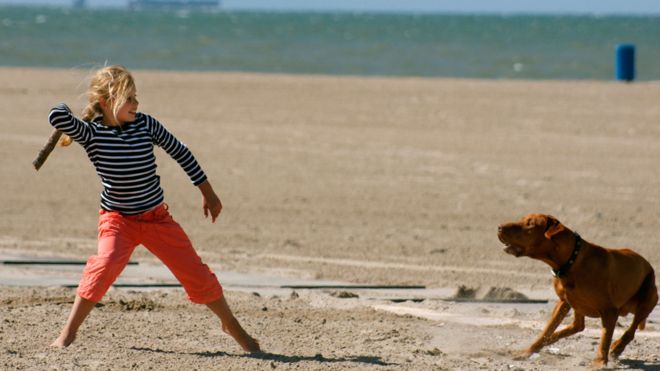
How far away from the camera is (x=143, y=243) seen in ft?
19.4

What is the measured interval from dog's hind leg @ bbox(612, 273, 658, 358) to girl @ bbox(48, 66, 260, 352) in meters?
2.05

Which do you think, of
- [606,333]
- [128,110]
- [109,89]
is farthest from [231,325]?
[606,333]

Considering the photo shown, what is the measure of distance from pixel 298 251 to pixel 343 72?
25214 mm

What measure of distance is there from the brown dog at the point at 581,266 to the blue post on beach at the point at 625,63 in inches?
881

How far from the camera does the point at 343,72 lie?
34.7 meters

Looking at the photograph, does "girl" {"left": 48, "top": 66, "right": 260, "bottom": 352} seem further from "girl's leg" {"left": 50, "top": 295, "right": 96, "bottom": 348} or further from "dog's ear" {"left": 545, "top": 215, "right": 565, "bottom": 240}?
"dog's ear" {"left": 545, "top": 215, "right": 565, "bottom": 240}

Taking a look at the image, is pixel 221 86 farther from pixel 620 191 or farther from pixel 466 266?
pixel 466 266

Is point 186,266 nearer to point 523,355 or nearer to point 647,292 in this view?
point 523,355

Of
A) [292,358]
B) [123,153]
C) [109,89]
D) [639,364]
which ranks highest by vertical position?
[109,89]

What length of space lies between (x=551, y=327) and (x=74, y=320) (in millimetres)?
2386

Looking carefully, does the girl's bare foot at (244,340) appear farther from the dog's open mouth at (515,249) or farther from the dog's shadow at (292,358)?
the dog's open mouth at (515,249)

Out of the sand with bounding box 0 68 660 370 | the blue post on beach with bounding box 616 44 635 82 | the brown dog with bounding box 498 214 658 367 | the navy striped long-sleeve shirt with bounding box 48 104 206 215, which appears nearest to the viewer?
the navy striped long-sleeve shirt with bounding box 48 104 206 215

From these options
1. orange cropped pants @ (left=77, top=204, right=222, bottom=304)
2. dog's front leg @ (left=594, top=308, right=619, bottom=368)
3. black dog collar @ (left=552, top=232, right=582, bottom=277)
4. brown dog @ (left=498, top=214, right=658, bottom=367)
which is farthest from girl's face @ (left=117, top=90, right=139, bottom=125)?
dog's front leg @ (left=594, top=308, right=619, bottom=368)

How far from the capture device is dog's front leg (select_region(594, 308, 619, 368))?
5914 mm
